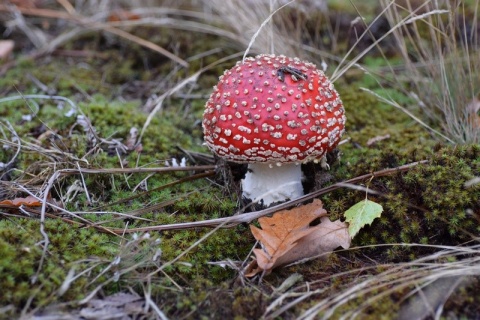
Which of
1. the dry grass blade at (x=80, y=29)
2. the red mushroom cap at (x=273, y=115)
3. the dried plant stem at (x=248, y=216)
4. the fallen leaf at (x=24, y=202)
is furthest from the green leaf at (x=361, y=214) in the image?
the dry grass blade at (x=80, y=29)

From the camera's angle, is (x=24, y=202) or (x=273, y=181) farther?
(x=273, y=181)

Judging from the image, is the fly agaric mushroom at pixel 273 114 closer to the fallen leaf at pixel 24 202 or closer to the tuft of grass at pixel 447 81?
the tuft of grass at pixel 447 81

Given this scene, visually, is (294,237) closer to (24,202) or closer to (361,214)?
(361,214)

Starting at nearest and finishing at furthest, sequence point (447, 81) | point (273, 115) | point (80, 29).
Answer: point (273, 115)
point (447, 81)
point (80, 29)

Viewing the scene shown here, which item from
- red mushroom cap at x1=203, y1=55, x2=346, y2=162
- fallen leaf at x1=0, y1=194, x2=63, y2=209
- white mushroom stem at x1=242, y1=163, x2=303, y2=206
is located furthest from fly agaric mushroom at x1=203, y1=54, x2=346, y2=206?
fallen leaf at x1=0, y1=194, x2=63, y2=209

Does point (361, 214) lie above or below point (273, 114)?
below

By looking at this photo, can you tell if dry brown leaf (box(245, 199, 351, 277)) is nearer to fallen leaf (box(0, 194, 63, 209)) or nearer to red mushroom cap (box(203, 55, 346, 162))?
red mushroom cap (box(203, 55, 346, 162))

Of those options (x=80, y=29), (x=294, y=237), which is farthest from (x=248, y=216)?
(x=80, y=29)

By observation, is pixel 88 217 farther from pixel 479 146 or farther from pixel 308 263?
pixel 479 146

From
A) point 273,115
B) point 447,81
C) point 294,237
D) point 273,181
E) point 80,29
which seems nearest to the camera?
point 294,237
